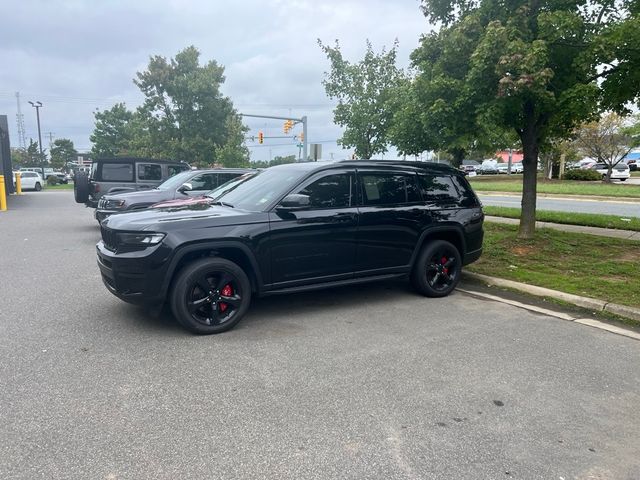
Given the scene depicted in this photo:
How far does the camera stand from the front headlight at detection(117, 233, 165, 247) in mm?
4613

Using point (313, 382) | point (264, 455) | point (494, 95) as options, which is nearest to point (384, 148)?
point (494, 95)

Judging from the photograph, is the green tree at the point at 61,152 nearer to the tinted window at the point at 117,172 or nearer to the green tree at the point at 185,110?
the green tree at the point at 185,110

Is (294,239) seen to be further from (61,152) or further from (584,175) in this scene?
(61,152)

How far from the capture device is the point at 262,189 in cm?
569

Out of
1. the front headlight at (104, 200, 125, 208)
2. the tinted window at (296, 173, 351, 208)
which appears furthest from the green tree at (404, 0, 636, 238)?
the front headlight at (104, 200, 125, 208)

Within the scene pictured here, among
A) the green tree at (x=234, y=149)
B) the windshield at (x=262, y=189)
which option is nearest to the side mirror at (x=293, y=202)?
the windshield at (x=262, y=189)

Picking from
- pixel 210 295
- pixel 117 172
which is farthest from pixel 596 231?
pixel 117 172

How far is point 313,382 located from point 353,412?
526mm

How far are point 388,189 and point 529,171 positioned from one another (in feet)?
14.2

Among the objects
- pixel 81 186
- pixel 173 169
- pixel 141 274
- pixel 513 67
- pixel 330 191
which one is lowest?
pixel 141 274

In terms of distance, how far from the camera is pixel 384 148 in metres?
13.7

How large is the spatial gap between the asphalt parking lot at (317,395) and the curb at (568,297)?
2.20 ft

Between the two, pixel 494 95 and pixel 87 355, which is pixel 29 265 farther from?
pixel 494 95

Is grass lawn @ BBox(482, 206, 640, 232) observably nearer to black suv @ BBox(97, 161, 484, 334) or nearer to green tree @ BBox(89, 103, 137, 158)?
black suv @ BBox(97, 161, 484, 334)
